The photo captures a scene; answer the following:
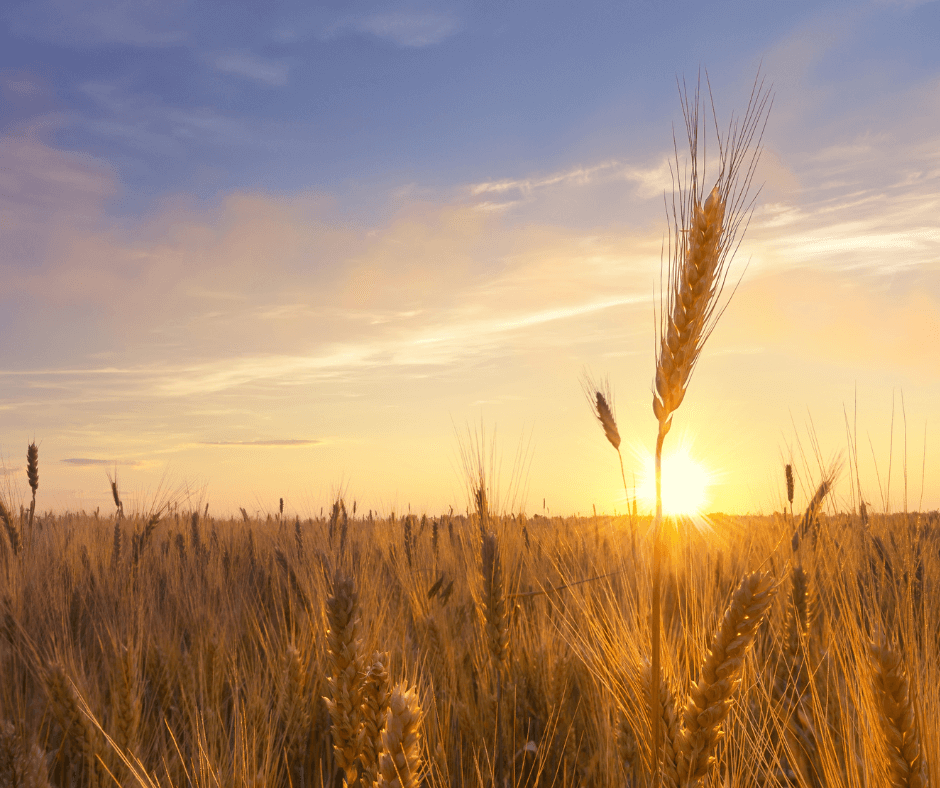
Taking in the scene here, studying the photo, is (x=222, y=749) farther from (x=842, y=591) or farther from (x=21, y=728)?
(x=842, y=591)

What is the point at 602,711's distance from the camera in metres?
2.83

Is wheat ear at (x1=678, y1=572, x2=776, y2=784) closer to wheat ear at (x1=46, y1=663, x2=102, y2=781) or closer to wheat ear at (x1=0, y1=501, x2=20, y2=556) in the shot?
wheat ear at (x1=46, y1=663, x2=102, y2=781)

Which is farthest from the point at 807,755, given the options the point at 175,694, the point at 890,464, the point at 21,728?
the point at 21,728

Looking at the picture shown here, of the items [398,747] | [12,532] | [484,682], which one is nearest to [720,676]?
[398,747]

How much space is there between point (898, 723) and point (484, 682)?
1.94 meters

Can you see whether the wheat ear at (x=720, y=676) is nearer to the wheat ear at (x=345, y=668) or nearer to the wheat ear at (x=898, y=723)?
the wheat ear at (x=898, y=723)

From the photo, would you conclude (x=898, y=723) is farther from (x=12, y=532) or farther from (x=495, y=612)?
Result: (x=12, y=532)

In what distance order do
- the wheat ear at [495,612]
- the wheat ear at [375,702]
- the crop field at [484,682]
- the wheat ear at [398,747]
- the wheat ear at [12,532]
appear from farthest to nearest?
the wheat ear at [12,532] < the wheat ear at [495,612] < the crop field at [484,682] < the wheat ear at [375,702] < the wheat ear at [398,747]

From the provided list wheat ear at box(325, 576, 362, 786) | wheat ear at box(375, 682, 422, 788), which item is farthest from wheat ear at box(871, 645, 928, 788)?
wheat ear at box(325, 576, 362, 786)

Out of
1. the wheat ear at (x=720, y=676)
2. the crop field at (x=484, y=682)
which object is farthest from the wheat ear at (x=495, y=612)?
the wheat ear at (x=720, y=676)

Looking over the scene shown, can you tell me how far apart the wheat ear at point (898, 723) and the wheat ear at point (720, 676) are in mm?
298

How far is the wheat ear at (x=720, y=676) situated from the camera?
137 centimetres

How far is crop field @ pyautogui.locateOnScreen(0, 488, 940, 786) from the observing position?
150 centimetres

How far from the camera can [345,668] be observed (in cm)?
154
